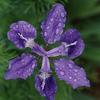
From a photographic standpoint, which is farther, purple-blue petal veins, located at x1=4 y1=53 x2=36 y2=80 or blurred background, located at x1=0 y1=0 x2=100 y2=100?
blurred background, located at x1=0 y1=0 x2=100 y2=100

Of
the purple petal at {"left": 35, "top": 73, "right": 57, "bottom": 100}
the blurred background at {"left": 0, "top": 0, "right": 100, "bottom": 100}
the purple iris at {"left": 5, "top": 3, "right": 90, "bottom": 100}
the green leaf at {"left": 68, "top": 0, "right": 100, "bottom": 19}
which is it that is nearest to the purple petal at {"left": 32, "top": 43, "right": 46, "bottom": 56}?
the purple iris at {"left": 5, "top": 3, "right": 90, "bottom": 100}

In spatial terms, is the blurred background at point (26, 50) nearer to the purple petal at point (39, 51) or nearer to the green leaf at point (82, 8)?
the green leaf at point (82, 8)

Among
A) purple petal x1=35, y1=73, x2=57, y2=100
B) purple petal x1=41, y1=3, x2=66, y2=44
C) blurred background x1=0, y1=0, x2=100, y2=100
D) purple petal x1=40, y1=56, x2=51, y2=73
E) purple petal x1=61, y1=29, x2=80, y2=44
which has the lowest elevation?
blurred background x1=0, y1=0, x2=100, y2=100

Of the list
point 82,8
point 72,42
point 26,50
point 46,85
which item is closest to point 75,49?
point 72,42

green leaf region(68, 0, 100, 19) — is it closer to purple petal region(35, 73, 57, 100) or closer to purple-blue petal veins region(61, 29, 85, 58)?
purple-blue petal veins region(61, 29, 85, 58)

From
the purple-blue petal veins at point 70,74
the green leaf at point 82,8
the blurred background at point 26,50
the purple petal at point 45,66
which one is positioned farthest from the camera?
the green leaf at point 82,8

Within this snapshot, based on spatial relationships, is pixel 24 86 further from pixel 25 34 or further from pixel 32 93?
pixel 25 34

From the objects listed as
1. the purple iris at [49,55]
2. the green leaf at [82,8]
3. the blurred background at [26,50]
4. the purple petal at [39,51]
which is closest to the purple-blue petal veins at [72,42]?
the purple iris at [49,55]

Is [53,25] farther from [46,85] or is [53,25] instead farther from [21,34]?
[46,85]
